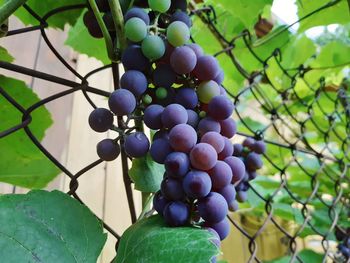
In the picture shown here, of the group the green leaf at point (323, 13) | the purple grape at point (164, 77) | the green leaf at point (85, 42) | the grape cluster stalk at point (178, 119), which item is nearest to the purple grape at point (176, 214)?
the grape cluster stalk at point (178, 119)

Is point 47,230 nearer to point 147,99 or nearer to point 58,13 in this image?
point 147,99

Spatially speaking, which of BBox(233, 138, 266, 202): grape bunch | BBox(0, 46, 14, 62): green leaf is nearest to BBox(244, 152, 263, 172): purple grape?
BBox(233, 138, 266, 202): grape bunch

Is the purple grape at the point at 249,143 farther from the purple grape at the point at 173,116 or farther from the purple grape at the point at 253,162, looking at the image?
the purple grape at the point at 173,116

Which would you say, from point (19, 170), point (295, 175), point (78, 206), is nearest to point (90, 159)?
point (19, 170)

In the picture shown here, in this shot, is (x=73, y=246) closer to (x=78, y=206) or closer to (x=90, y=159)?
(x=78, y=206)

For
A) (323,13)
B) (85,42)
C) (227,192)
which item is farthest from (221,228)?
(323,13)

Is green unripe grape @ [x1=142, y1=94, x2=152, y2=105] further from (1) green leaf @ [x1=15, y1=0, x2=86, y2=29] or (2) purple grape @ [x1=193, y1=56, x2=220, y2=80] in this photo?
(1) green leaf @ [x1=15, y1=0, x2=86, y2=29]
